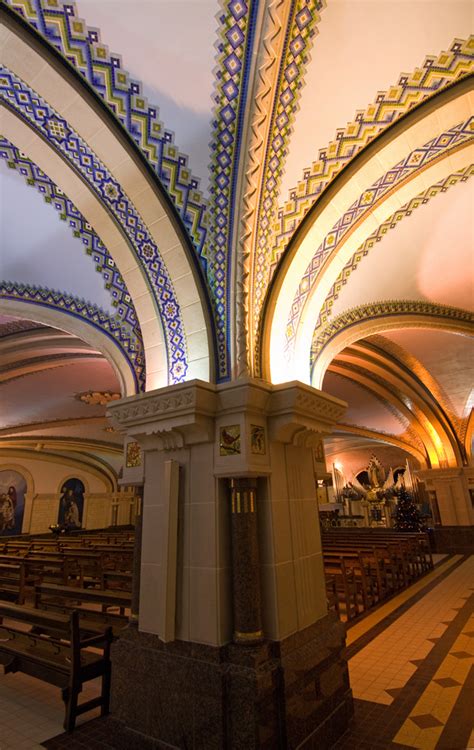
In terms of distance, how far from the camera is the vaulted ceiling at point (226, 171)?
9.11 feet

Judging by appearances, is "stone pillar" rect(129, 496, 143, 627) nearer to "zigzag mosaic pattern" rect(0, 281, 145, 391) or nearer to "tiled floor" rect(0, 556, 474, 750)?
"tiled floor" rect(0, 556, 474, 750)

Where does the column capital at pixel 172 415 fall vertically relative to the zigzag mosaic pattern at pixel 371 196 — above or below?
below

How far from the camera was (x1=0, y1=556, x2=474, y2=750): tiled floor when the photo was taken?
3.04m

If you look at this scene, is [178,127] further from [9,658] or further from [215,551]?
[9,658]

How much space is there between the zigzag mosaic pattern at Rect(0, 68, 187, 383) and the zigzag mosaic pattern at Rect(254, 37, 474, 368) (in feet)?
2.50

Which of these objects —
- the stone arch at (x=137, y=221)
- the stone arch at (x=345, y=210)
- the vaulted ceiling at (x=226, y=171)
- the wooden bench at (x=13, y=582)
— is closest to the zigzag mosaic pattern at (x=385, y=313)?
the vaulted ceiling at (x=226, y=171)

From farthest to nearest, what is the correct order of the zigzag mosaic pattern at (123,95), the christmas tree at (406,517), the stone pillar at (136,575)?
the christmas tree at (406,517), the stone pillar at (136,575), the zigzag mosaic pattern at (123,95)

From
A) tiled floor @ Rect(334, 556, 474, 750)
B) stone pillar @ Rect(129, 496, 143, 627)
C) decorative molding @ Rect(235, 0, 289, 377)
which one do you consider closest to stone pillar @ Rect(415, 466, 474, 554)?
tiled floor @ Rect(334, 556, 474, 750)

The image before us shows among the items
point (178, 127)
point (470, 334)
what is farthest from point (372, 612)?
point (178, 127)

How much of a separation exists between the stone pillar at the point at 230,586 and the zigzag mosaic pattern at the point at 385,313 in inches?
58.6

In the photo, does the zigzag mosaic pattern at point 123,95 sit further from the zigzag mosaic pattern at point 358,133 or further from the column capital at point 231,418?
the column capital at point 231,418

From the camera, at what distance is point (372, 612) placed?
6.29 metres

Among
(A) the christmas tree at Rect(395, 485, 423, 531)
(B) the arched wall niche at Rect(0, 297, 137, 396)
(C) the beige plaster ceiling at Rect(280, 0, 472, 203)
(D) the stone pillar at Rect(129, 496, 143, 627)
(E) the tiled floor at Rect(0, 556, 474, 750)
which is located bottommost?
(E) the tiled floor at Rect(0, 556, 474, 750)

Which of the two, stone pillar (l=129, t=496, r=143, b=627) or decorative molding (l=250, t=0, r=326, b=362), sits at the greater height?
decorative molding (l=250, t=0, r=326, b=362)
